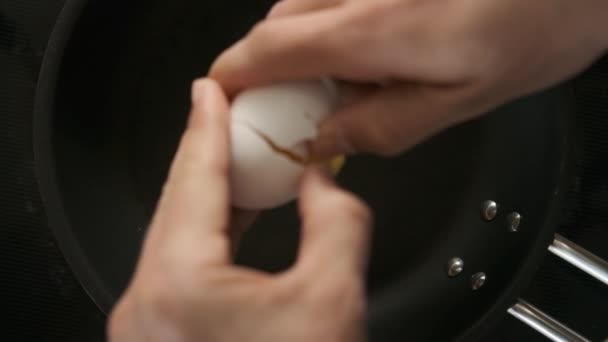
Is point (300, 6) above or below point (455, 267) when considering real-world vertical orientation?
above

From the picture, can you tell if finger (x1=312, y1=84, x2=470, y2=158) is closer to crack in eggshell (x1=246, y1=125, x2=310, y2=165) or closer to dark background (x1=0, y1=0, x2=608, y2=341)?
crack in eggshell (x1=246, y1=125, x2=310, y2=165)

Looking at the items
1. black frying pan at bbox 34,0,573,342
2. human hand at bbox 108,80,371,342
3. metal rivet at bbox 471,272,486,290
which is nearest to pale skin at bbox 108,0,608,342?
human hand at bbox 108,80,371,342

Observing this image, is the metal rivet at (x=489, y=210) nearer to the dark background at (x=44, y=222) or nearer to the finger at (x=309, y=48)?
the dark background at (x=44, y=222)

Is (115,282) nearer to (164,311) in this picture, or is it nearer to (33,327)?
(33,327)

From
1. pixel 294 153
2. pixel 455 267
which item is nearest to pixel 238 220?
pixel 294 153

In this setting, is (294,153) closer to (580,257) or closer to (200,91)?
(200,91)

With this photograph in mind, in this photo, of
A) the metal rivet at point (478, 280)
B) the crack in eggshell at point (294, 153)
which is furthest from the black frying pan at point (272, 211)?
the crack in eggshell at point (294, 153)
